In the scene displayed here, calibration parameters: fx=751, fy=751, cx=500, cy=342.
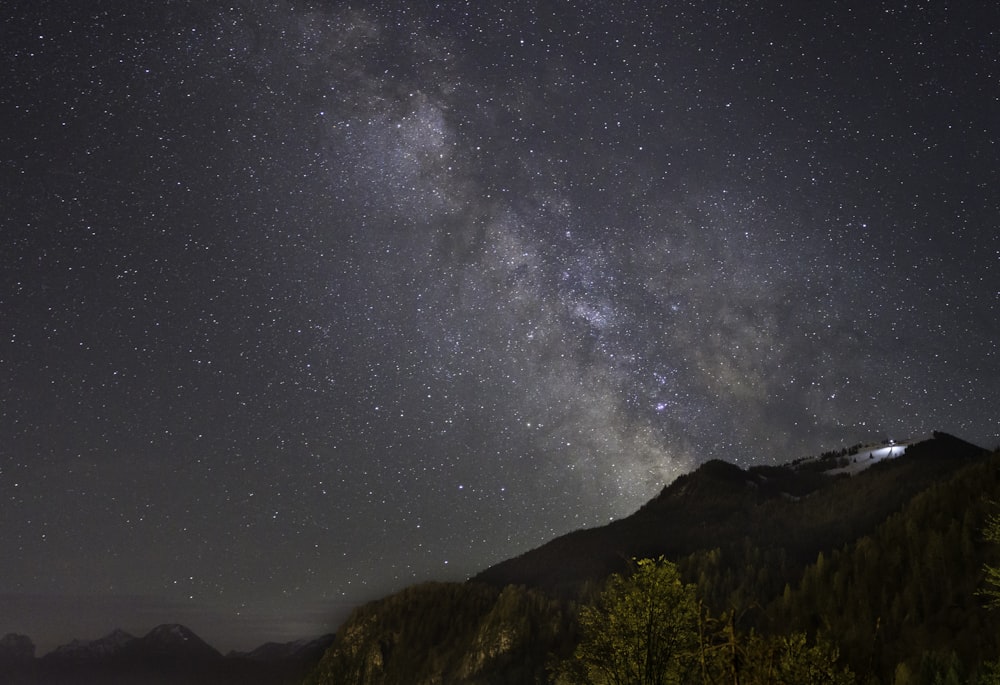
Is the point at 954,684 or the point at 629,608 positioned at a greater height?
the point at 629,608

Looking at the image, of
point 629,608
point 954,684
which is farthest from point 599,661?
point 954,684

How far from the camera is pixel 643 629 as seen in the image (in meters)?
36.0

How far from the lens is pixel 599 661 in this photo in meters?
37.5

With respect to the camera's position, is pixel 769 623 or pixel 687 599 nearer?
pixel 687 599

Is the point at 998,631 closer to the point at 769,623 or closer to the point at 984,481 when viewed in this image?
the point at 769,623

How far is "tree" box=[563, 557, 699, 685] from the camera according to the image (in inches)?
1404

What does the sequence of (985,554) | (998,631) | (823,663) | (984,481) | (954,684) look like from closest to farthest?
1. (823,663)
2. (954,684)
3. (998,631)
4. (985,554)
5. (984,481)

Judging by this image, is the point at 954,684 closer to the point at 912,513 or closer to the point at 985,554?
the point at 985,554

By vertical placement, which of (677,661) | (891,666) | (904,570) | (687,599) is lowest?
(891,666)

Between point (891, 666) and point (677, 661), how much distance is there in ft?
415

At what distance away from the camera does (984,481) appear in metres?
184

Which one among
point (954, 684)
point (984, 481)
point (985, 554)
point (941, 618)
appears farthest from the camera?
point (984, 481)

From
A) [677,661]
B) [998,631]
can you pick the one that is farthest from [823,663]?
[998,631]

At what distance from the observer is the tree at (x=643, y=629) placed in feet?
117
